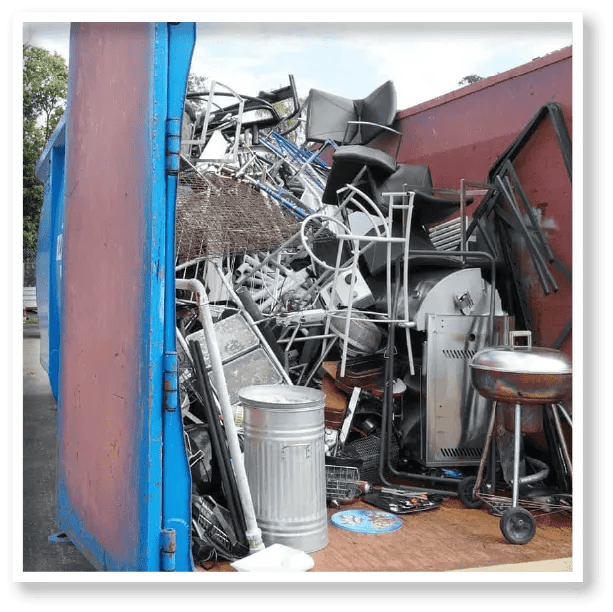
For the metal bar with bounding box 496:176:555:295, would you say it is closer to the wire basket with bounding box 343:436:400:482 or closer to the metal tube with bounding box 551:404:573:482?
the metal tube with bounding box 551:404:573:482

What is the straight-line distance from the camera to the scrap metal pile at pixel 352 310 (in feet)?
18.8

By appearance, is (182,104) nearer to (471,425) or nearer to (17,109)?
(17,109)

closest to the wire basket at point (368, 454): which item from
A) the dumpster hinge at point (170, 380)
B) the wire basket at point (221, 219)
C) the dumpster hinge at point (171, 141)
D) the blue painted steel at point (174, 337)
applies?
the wire basket at point (221, 219)

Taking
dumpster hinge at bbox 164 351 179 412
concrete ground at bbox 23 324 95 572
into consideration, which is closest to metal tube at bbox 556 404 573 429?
dumpster hinge at bbox 164 351 179 412

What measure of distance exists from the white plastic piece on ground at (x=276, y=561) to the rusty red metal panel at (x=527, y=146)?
3.00m

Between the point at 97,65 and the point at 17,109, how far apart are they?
0.99 m

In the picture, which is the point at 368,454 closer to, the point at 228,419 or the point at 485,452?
the point at 485,452

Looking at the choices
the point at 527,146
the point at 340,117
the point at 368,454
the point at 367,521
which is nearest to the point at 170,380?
the point at 367,521

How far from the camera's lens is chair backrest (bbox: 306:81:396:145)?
28.8 feet

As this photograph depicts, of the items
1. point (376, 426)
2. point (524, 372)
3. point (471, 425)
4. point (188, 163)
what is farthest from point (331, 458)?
point (188, 163)

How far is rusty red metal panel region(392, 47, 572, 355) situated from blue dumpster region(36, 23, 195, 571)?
12.3ft

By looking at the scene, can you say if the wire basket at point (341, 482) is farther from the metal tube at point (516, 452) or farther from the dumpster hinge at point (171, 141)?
the dumpster hinge at point (171, 141)

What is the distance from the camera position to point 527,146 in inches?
250

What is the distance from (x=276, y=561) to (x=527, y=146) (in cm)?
427
